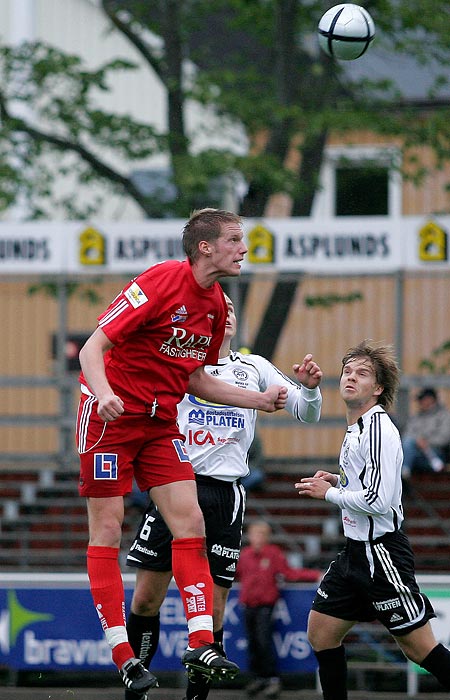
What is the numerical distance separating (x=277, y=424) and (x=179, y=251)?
8.72 ft

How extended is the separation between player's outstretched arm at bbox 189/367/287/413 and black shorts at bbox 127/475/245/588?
77 cm

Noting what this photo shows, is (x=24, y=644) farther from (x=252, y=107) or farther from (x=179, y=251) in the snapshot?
(x=252, y=107)

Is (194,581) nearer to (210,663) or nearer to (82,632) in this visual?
(210,663)

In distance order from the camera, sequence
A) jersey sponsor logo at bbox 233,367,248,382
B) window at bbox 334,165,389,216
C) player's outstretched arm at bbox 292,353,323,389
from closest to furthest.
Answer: player's outstretched arm at bbox 292,353,323,389
jersey sponsor logo at bbox 233,367,248,382
window at bbox 334,165,389,216

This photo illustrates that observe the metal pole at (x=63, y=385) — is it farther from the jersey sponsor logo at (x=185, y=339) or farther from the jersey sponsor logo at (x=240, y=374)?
the jersey sponsor logo at (x=185, y=339)

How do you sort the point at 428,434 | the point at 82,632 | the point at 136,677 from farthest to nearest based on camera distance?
the point at 428,434 < the point at 82,632 < the point at 136,677

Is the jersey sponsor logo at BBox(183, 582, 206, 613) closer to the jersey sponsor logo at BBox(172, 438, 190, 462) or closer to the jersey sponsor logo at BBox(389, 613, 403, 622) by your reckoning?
the jersey sponsor logo at BBox(172, 438, 190, 462)

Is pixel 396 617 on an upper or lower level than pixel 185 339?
lower

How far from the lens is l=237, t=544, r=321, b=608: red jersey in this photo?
10.9 m

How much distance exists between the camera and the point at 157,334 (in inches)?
257

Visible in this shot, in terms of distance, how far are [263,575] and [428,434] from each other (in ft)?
14.4

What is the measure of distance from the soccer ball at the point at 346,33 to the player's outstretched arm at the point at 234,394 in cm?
389

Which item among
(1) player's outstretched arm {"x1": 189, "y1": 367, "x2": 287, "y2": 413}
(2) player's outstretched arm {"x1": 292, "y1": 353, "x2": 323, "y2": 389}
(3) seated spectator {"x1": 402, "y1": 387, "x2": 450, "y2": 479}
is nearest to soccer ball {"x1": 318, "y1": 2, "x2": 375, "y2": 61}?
(2) player's outstretched arm {"x1": 292, "y1": 353, "x2": 323, "y2": 389}

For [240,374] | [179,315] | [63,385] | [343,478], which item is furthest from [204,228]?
[63,385]
